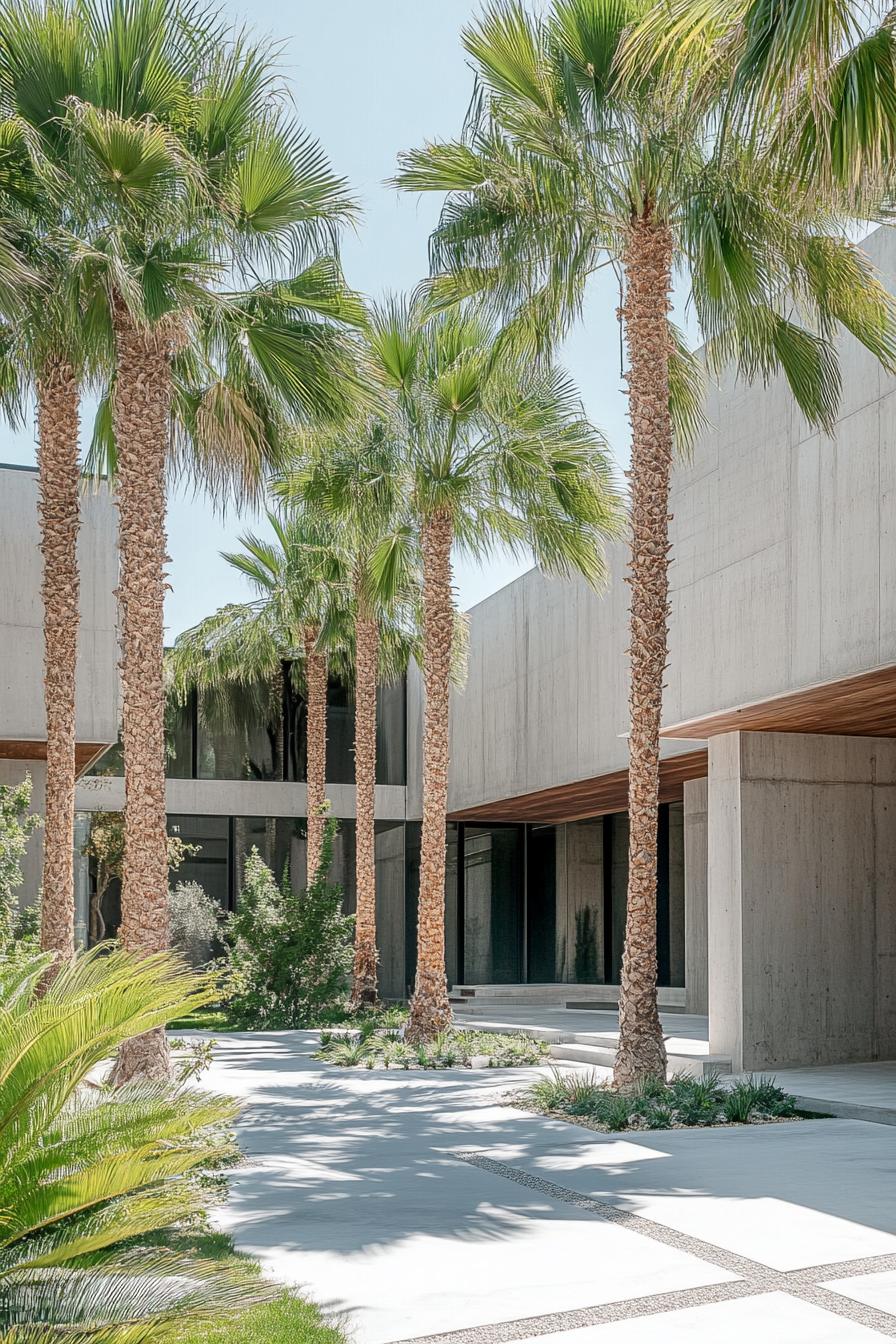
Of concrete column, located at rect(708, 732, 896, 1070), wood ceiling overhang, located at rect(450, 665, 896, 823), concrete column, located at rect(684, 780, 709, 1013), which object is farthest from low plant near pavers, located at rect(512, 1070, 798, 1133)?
concrete column, located at rect(684, 780, 709, 1013)

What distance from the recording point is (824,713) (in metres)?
13.2

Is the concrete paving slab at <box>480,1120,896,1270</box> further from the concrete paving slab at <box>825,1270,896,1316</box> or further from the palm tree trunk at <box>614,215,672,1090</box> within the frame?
the palm tree trunk at <box>614,215,672,1090</box>

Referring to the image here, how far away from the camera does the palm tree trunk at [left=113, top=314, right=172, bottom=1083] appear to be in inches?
434

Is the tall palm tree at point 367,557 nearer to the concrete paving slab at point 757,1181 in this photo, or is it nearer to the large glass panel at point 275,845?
the large glass panel at point 275,845

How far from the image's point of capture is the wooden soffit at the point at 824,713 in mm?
11609

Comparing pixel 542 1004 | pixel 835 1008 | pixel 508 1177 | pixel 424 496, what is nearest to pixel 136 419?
pixel 424 496

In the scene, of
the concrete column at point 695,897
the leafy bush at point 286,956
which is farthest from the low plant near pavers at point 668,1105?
the concrete column at point 695,897

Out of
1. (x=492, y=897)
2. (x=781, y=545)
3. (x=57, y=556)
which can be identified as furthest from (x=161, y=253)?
(x=492, y=897)

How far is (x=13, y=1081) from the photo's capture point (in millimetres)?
3857

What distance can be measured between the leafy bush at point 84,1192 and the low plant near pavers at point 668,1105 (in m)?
6.97

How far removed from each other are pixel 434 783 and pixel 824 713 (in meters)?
5.25

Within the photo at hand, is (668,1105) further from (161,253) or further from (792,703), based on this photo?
(161,253)

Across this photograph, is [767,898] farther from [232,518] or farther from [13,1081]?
[13,1081]

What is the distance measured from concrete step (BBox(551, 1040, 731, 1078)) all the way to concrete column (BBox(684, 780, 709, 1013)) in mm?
5232
